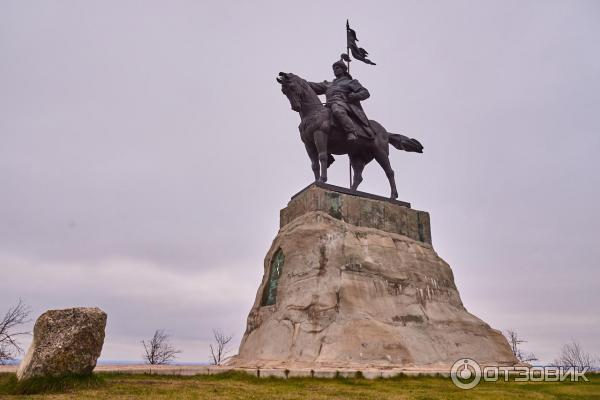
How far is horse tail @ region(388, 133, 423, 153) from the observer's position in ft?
52.0

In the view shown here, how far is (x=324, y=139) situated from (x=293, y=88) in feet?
5.20

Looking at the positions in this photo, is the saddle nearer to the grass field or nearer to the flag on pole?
the flag on pole

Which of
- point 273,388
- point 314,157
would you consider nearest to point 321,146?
point 314,157

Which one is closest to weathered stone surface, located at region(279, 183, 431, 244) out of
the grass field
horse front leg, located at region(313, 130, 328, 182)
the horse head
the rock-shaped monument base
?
the rock-shaped monument base

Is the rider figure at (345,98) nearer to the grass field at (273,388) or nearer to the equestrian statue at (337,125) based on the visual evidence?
the equestrian statue at (337,125)

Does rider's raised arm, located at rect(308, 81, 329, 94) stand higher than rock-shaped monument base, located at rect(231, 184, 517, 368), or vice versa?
rider's raised arm, located at rect(308, 81, 329, 94)

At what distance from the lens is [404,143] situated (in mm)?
15836

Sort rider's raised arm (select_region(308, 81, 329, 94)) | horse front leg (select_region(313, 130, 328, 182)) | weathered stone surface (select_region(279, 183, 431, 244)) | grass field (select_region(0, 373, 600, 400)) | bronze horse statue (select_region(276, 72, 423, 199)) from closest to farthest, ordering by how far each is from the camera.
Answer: grass field (select_region(0, 373, 600, 400)) < weathered stone surface (select_region(279, 183, 431, 244)) < horse front leg (select_region(313, 130, 328, 182)) < bronze horse statue (select_region(276, 72, 423, 199)) < rider's raised arm (select_region(308, 81, 329, 94))

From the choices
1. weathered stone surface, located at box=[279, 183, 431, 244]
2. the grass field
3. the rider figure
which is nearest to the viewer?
the grass field

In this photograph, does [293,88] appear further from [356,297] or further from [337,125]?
[356,297]

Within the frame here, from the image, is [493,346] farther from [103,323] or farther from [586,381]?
[103,323]

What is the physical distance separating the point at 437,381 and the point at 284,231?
610cm

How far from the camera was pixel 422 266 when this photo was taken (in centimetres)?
1266

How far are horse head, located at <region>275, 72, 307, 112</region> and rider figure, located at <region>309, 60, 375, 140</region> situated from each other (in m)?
0.79
